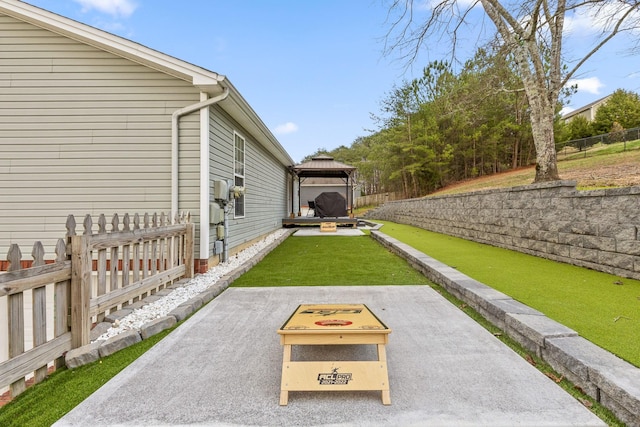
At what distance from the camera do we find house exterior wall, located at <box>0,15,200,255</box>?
532 centimetres

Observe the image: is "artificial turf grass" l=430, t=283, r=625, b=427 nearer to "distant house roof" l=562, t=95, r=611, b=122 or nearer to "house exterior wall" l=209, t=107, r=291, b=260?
"house exterior wall" l=209, t=107, r=291, b=260

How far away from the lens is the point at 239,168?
7359 mm

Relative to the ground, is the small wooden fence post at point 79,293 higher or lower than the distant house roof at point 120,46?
lower

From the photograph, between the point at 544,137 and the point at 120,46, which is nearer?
the point at 120,46

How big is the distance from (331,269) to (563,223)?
3.59 meters

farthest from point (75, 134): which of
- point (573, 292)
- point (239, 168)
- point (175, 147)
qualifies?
point (573, 292)

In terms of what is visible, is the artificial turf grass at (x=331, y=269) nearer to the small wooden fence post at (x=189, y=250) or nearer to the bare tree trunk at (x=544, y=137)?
the small wooden fence post at (x=189, y=250)

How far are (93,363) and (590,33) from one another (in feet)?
34.0

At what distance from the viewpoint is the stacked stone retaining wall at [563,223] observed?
404 centimetres

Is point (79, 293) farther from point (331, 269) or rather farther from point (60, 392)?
point (331, 269)

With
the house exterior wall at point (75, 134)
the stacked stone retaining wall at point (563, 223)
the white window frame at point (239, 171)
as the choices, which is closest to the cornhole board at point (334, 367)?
the stacked stone retaining wall at point (563, 223)

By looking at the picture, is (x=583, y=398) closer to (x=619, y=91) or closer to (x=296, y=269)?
(x=296, y=269)

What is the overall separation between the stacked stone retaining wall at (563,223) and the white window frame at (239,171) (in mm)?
5498

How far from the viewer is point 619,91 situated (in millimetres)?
24156
